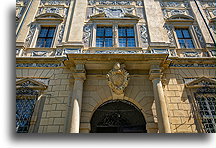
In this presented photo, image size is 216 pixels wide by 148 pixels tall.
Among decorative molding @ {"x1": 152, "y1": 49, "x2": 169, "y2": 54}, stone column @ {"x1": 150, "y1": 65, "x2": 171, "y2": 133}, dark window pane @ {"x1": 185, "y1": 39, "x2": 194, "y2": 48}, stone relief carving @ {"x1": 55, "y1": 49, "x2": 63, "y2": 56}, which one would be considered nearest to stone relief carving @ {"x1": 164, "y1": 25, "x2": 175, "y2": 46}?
dark window pane @ {"x1": 185, "y1": 39, "x2": 194, "y2": 48}

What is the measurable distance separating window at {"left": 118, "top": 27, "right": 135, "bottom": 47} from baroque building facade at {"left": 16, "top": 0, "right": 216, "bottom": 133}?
4cm

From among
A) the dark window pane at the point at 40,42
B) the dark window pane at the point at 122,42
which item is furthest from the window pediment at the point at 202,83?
the dark window pane at the point at 40,42

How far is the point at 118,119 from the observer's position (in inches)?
241

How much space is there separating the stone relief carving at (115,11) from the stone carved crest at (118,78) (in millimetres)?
3296

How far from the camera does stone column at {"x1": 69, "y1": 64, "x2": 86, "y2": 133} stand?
15.6 feet

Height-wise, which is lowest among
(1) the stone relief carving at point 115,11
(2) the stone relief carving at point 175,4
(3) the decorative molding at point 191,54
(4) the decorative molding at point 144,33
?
(3) the decorative molding at point 191,54

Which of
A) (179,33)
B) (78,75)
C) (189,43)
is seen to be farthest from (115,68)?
(179,33)

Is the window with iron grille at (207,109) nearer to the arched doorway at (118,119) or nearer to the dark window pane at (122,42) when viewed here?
the arched doorway at (118,119)

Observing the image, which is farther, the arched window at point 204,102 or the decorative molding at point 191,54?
the decorative molding at point 191,54

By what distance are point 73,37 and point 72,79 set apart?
1.92 meters

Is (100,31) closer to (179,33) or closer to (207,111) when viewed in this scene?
(179,33)

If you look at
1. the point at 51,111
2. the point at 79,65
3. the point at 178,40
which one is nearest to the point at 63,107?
the point at 51,111

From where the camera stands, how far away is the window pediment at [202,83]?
588cm

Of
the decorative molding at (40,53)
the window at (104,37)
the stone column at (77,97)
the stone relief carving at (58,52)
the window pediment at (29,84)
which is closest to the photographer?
the stone column at (77,97)
